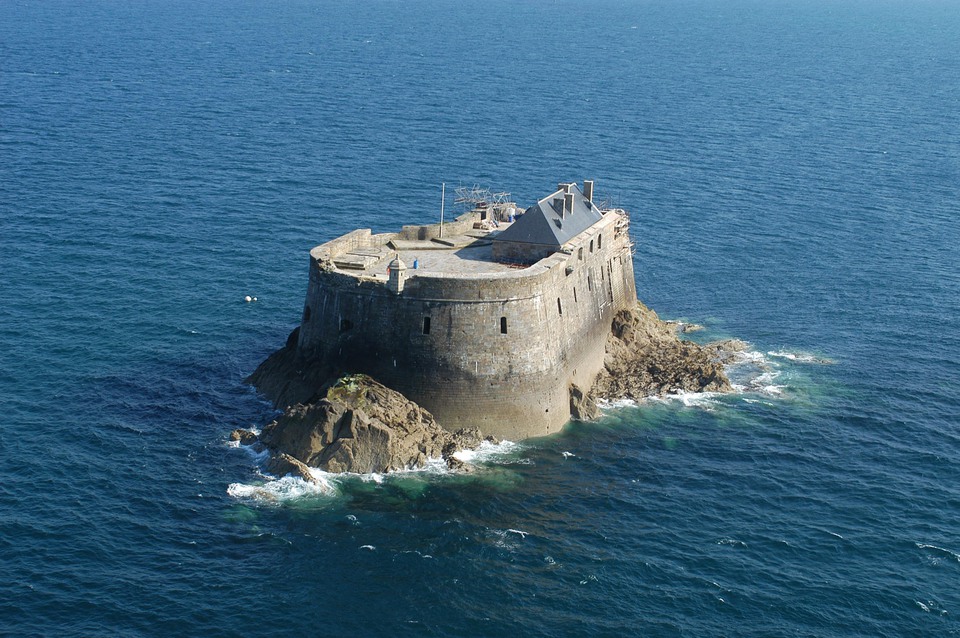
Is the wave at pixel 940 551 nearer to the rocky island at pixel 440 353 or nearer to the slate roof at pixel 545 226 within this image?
the rocky island at pixel 440 353

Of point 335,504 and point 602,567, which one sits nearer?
point 602,567

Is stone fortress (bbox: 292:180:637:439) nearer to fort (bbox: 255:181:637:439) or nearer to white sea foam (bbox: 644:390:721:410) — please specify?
fort (bbox: 255:181:637:439)

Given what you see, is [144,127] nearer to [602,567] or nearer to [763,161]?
[763,161]

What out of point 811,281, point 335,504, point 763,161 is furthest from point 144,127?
point 335,504

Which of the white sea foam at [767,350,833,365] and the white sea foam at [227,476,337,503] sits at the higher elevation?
the white sea foam at [767,350,833,365]

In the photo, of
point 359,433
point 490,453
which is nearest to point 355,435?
point 359,433

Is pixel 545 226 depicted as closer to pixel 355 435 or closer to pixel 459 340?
pixel 459 340

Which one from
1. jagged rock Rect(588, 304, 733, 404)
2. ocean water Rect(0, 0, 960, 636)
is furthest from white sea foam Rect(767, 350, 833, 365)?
jagged rock Rect(588, 304, 733, 404)
